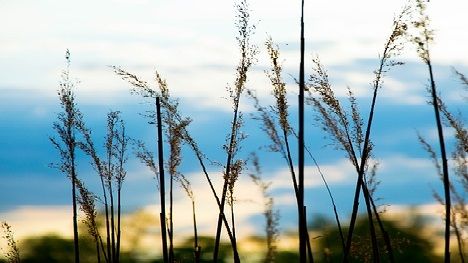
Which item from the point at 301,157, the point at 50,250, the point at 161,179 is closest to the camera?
the point at 301,157

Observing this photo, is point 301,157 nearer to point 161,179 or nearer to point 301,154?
point 301,154

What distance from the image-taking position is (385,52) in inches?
279

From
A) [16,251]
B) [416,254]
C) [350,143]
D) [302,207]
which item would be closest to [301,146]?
[302,207]

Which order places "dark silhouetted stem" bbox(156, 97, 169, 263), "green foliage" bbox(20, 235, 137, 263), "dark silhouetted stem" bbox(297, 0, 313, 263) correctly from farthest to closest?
"green foliage" bbox(20, 235, 137, 263) < "dark silhouetted stem" bbox(156, 97, 169, 263) < "dark silhouetted stem" bbox(297, 0, 313, 263)

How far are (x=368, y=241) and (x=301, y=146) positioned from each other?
312 centimetres

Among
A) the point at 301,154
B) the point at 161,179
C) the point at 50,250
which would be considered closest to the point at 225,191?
the point at 161,179

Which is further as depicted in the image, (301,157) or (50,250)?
(50,250)

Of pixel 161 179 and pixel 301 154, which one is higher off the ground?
pixel 161 179

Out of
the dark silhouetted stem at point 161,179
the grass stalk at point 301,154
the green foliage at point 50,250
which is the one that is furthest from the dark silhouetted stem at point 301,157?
the green foliage at point 50,250

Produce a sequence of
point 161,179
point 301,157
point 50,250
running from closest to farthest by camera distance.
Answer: point 301,157
point 161,179
point 50,250

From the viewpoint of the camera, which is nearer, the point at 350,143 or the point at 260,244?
the point at 350,143

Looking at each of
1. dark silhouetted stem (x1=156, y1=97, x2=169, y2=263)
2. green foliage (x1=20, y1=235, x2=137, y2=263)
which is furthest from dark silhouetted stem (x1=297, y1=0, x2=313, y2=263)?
green foliage (x1=20, y1=235, x2=137, y2=263)

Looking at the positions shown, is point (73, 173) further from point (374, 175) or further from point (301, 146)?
point (301, 146)

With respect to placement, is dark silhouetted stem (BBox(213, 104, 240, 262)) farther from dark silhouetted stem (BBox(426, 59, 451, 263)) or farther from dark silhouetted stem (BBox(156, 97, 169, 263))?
dark silhouetted stem (BBox(426, 59, 451, 263))
